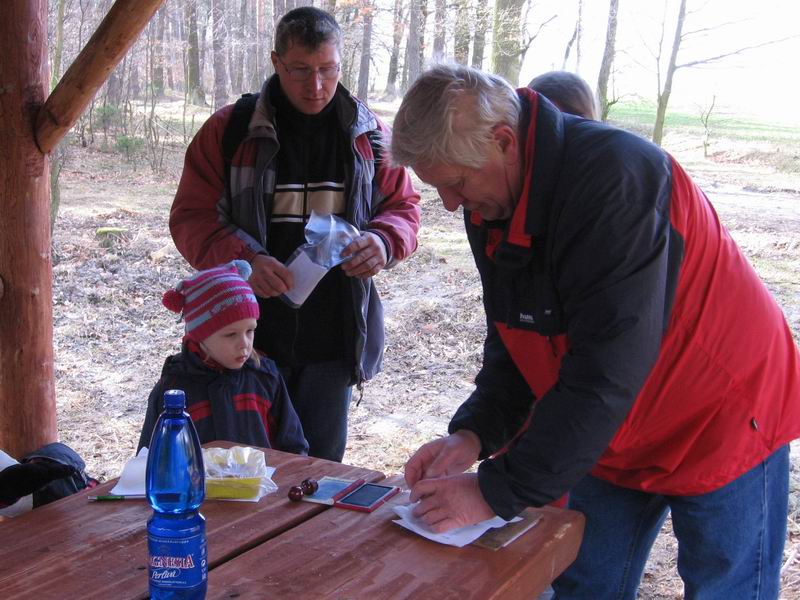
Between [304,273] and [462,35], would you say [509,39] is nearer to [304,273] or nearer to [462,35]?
[462,35]

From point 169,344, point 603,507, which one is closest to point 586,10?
point 169,344

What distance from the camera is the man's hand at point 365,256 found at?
2705mm

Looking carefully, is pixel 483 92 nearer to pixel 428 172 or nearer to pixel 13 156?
pixel 428 172

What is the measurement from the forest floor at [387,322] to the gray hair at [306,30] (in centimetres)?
210

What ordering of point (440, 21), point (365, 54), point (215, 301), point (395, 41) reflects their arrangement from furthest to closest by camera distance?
1. point (395, 41)
2. point (365, 54)
3. point (440, 21)
4. point (215, 301)

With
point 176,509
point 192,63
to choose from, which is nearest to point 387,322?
point 176,509

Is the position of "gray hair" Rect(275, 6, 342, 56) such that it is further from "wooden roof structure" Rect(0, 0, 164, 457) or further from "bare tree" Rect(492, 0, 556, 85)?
"bare tree" Rect(492, 0, 556, 85)

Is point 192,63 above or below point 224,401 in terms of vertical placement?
above

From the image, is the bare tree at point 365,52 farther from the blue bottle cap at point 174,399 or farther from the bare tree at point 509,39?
the blue bottle cap at point 174,399

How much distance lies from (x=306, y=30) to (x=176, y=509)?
71.0 inches

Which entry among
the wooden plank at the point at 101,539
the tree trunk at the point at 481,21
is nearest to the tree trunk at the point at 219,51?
the tree trunk at the point at 481,21

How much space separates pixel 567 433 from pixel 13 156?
2.48m

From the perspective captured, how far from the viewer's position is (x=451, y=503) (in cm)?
158

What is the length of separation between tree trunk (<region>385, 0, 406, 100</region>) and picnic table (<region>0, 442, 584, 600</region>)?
576 inches
